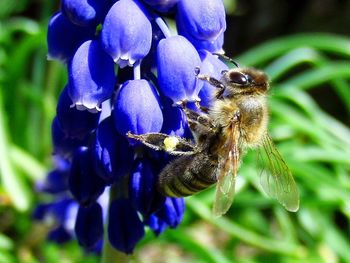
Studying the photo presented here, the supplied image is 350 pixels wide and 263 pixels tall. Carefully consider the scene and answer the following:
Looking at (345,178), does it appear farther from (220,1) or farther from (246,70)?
(220,1)

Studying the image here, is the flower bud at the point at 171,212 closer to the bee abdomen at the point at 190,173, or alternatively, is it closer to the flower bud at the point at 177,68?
the bee abdomen at the point at 190,173

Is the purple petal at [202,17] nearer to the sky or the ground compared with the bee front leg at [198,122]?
nearer to the sky

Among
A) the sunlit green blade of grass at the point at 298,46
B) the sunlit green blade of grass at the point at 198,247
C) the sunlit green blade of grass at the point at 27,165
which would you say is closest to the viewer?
the sunlit green blade of grass at the point at 198,247

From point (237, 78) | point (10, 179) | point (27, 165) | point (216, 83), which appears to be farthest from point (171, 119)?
point (27, 165)

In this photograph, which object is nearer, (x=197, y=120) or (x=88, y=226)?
(x=197, y=120)

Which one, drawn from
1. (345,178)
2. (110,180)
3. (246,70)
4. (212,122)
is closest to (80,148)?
(110,180)

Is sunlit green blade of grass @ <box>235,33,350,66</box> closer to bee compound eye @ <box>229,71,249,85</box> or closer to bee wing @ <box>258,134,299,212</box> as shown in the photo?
bee wing @ <box>258,134,299,212</box>

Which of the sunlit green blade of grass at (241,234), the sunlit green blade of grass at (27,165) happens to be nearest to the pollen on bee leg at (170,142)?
the sunlit green blade of grass at (241,234)

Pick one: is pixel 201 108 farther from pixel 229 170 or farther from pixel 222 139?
pixel 229 170
